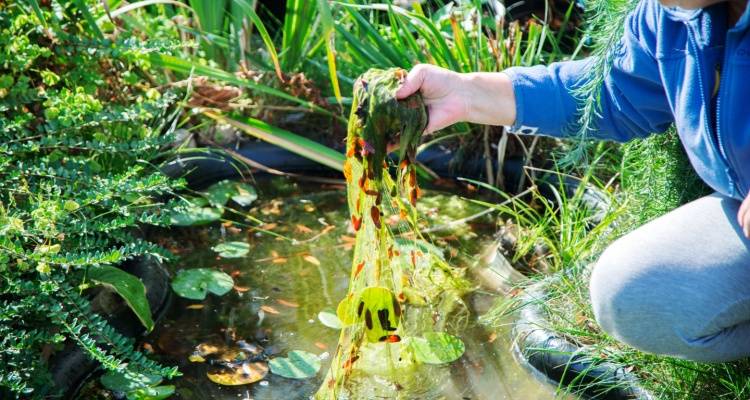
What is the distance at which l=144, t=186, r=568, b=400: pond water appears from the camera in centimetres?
201

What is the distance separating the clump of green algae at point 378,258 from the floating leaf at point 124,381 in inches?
15.1

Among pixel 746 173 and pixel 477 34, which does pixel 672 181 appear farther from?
pixel 477 34

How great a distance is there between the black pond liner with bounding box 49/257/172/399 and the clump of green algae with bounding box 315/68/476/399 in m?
0.55

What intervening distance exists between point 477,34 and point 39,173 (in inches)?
59.0

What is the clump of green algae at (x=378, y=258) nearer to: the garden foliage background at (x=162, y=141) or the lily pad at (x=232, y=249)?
the garden foliage background at (x=162, y=141)

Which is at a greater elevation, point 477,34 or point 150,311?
point 477,34

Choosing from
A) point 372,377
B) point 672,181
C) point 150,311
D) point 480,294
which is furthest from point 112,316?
point 672,181

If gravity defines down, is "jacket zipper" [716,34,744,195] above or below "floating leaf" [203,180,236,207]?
above

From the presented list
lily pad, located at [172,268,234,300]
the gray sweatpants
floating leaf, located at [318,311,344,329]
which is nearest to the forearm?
the gray sweatpants

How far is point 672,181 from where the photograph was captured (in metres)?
2.00

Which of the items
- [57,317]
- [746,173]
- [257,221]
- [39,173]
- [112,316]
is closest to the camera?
Answer: [746,173]

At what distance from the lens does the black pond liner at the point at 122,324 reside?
192cm

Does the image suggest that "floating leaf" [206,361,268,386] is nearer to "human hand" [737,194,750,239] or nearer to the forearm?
the forearm

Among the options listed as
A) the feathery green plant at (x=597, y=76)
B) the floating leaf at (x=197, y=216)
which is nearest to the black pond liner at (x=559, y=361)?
the feathery green plant at (x=597, y=76)
